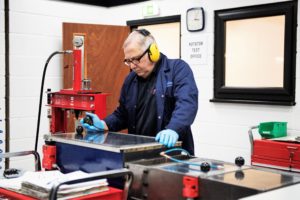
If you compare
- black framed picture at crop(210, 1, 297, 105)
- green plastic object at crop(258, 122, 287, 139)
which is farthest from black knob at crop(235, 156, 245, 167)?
black framed picture at crop(210, 1, 297, 105)

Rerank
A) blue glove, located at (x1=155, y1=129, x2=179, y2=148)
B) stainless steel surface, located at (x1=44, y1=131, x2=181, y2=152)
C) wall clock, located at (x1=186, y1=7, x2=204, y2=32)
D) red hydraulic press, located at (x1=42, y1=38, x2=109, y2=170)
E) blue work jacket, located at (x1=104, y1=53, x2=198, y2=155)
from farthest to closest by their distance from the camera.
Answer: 1. wall clock, located at (x1=186, y1=7, x2=204, y2=32)
2. blue work jacket, located at (x1=104, y1=53, x2=198, y2=155)
3. red hydraulic press, located at (x1=42, y1=38, x2=109, y2=170)
4. blue glove, located at (x1=155, y1=129, x2=179, y2=148)
5. stainless steel surface, located at (x1=44, y1=131, x2=181, y2=152)

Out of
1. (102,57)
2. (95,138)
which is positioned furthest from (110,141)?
(102,57)

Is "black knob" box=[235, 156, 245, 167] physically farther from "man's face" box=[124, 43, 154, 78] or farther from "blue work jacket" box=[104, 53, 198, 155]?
"man's face" box=[124, 43, 154, 78]

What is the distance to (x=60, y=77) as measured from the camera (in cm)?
458

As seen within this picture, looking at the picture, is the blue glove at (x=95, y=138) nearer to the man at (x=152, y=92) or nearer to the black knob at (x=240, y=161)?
the man at (x=152, y=92)

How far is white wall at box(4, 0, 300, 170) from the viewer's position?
381 centimetres

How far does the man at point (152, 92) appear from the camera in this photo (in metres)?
2.35

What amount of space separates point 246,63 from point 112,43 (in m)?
1.59

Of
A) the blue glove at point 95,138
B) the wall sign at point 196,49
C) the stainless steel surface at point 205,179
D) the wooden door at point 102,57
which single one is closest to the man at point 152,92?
the blue glove at point 95,138

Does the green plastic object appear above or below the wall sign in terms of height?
below

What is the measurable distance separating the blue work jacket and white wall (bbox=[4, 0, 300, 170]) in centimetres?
144

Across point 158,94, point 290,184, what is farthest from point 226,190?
point 158,94

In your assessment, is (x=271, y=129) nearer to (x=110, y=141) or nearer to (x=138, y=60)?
(x=138, y=60)

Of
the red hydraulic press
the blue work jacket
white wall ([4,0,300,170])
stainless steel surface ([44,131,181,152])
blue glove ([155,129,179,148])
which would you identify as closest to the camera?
stainless steel surface ([44,131,181,152])
